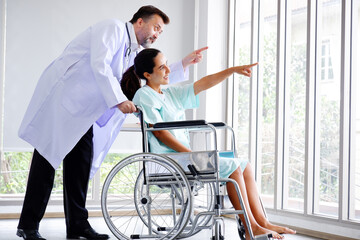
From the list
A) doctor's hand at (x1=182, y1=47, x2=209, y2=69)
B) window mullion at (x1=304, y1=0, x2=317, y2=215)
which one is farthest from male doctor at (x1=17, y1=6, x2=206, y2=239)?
window mullion at (x1=304, y1=0, x2=317, y2=215)

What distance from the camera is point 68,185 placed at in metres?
2.74

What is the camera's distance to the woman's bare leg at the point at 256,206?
2.18 m

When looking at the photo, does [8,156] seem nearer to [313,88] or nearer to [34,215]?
[34,215]

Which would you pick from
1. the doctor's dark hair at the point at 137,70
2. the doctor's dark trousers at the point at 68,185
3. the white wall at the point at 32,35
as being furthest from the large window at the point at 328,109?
the white wall at the point at 32,35

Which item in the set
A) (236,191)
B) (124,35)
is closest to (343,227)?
(236,191)

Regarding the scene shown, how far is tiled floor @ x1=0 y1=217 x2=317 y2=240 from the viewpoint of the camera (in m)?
2.86

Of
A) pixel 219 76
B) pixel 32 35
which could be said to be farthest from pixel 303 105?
pixel 32 35

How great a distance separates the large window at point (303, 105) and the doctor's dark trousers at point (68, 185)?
1390 millimetres

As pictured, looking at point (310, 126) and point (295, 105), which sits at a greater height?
point (295, 105)

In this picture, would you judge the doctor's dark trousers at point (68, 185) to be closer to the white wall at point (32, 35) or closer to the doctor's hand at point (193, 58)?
the doctor's hand at point (193, 58)

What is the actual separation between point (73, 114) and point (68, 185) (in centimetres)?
40

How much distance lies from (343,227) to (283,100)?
1022 mm

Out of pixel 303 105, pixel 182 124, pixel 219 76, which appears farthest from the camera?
pixel 303 105

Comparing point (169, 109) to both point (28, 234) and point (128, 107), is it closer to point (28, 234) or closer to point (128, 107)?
point (128, 107)
